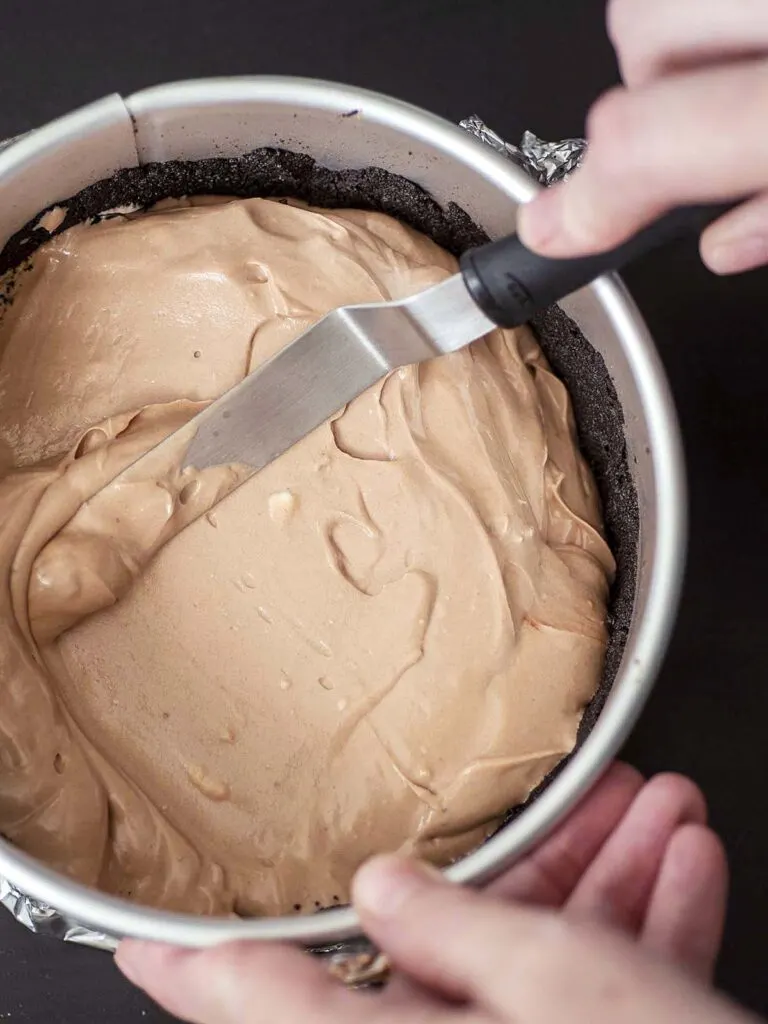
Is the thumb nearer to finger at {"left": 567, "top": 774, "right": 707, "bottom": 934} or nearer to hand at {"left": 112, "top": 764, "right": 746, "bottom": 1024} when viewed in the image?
hand at {"left": 112, "top": 764, "right": 746, "bottom": 1024}

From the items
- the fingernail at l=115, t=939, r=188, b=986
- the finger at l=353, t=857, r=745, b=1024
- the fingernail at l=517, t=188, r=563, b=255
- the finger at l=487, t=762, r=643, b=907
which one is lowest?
the finger at l=487, t=762, r=643, b=907

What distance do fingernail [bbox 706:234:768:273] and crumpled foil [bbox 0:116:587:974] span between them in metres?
0.25

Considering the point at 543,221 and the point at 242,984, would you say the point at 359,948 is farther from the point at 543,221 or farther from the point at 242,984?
the point at 543,221

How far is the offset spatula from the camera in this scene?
1.00 metres

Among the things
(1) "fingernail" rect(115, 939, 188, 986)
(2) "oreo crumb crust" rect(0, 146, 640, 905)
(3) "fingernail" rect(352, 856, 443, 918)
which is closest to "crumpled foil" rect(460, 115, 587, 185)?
(2) "oreo crumb crust" rect(0, 146, 640, 905)

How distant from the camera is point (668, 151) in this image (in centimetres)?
74

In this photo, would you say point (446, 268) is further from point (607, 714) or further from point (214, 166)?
point (607, 714)

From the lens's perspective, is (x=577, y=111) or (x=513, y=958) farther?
(x=577, y=111)

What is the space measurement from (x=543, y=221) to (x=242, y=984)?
73 cm

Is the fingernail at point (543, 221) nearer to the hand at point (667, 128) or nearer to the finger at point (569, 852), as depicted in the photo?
the hand at point (667, 128)

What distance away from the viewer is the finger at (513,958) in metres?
0.64

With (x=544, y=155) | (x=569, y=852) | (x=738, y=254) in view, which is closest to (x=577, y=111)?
(x=544, y=155)

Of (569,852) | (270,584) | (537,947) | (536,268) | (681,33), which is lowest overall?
(569,852)

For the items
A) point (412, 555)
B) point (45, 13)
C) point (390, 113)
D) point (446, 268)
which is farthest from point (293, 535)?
point (45, 13)
